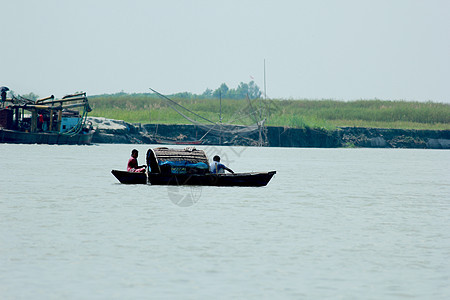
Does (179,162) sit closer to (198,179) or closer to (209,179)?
(198,179)

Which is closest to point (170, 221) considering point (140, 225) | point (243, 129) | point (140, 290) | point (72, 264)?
point (140, 225)

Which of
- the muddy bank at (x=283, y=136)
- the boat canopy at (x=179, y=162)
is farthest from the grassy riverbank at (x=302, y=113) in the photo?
the boat canopy at (x=179, y=162)

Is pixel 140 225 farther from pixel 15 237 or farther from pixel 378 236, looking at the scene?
pixel 378 236

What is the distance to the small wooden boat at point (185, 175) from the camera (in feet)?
95.7

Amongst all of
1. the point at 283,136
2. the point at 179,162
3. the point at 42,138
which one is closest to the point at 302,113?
the point at 283,136

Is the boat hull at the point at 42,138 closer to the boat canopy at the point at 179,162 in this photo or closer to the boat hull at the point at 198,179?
the boat hull at the point at 198,179

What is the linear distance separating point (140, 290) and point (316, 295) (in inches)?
110

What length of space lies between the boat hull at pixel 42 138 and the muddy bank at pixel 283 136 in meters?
8.80

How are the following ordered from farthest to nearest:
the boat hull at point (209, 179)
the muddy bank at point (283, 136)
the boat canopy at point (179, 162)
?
the muddy bank at point (283, 136)
the boat canopy at point (179, 162)
the boat hull at point (209, 179)

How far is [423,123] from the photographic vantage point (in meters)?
101

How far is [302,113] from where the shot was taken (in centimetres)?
9894

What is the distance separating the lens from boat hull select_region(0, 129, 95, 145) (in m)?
75.1

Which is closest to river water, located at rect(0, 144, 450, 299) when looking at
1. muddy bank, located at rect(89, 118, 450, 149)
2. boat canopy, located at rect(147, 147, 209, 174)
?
boat canopy, located at rect(147, 147, 209, 174)

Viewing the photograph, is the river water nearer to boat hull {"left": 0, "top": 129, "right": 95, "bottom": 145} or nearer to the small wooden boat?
the small wooden boat
